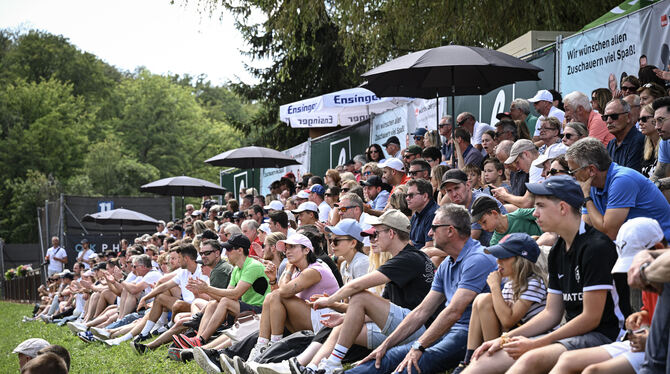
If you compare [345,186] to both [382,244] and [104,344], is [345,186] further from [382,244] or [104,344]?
Result: [104,344]

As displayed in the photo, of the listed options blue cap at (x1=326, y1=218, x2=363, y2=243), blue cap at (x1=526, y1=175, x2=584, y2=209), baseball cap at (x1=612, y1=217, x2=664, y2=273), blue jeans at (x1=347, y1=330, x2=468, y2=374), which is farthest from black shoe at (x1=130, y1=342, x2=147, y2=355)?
baseball cap at (x1=612, y1=217, x2=664, y2=273)

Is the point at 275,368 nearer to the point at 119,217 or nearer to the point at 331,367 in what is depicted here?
the point at 331,367

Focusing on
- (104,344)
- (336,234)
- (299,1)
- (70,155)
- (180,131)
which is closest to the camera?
(336,234)

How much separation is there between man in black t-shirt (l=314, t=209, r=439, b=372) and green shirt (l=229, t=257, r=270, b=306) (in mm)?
3037

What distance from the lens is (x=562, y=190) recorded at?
485cm

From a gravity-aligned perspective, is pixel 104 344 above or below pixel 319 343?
below

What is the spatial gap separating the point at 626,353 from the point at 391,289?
308cm

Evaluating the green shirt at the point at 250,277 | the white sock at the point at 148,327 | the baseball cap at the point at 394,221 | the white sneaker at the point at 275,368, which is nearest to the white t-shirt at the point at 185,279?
the white sock at the point at 148,327

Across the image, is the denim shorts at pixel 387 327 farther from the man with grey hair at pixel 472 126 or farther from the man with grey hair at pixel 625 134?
the man with grey hair at pixel 472 126

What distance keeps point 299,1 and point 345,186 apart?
5933 millimetres

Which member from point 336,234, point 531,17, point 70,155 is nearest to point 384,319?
point 336,234

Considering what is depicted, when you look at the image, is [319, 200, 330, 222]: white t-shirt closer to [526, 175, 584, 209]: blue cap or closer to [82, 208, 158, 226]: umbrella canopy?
[526, 175, 584, 209]: blue cap

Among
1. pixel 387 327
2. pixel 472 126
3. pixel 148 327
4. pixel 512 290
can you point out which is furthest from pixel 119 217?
pixel 512 290

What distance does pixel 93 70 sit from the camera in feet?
228
